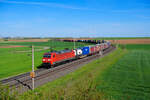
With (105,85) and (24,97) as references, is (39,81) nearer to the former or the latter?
(105,85)

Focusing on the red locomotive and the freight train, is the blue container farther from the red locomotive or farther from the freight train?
the red locomotive

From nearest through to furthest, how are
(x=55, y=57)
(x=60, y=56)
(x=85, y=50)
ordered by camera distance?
(x=55, y=57) < (x=60, y=56) < (x=85, y=50)

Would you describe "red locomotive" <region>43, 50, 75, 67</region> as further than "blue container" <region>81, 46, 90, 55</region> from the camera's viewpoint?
No

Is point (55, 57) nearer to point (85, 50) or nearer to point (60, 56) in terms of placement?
point (60, 56)

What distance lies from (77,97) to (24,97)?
3467 millimetres

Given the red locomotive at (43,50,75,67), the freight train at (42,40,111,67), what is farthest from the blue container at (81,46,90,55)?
the red locomotive at (43,50,75,67)

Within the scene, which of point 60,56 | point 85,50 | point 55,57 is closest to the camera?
point 55,57

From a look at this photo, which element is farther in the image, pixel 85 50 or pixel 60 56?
pixel 85 50

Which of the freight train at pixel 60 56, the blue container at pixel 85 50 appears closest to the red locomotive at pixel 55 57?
the freight train at pixel 60 56

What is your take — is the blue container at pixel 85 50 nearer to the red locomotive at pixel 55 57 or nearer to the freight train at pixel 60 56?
the freight train at pixel 60 56

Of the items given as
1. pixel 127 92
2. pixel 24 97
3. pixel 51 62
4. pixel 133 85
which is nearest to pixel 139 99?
pixel 127 92

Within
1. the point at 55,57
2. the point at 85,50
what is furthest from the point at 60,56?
the point at 85,50

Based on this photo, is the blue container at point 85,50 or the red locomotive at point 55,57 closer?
the red locomotive at point 55,57

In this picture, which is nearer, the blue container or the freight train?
the freight train
